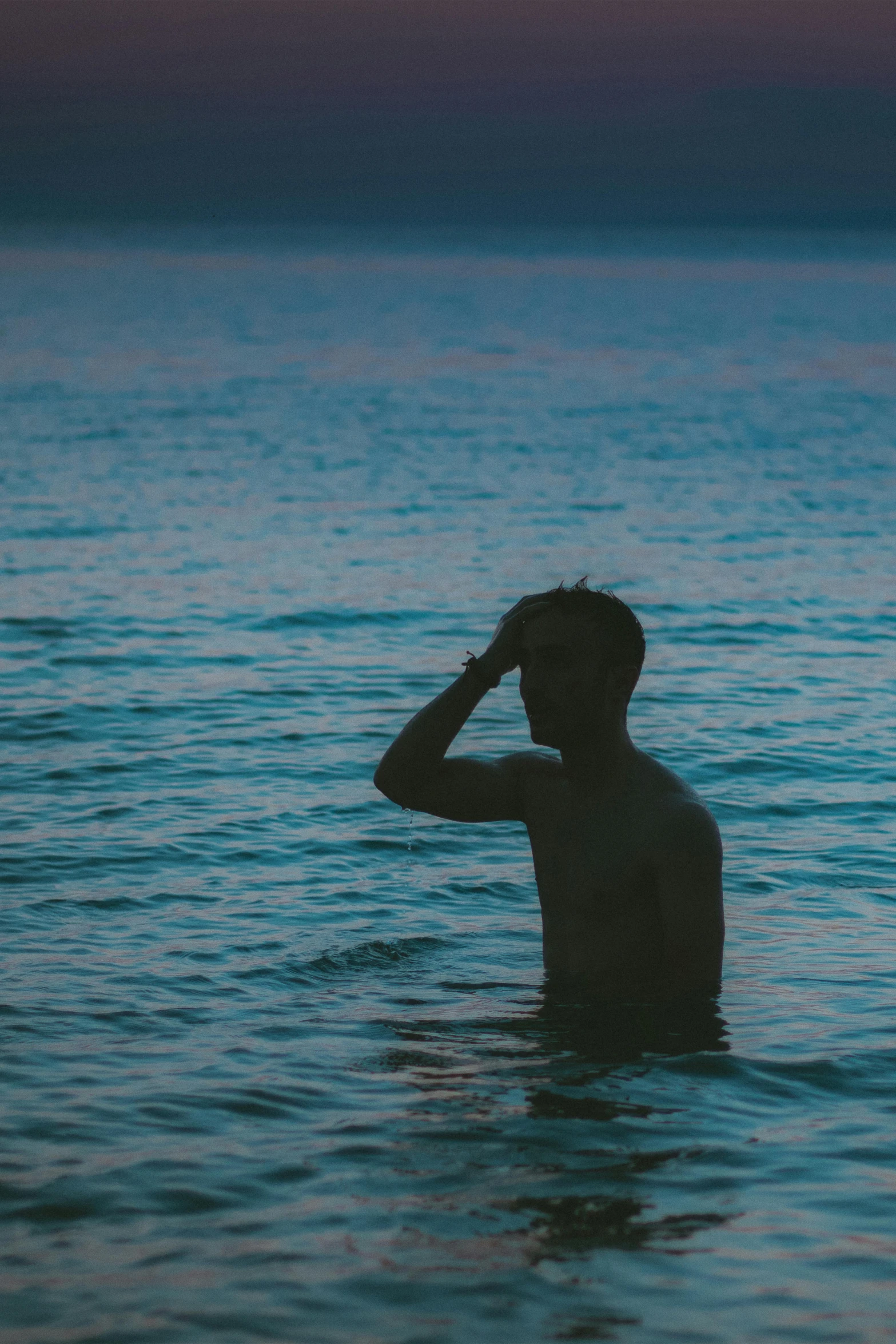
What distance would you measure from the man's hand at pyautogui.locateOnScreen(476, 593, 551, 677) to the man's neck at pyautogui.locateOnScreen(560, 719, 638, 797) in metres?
0.41

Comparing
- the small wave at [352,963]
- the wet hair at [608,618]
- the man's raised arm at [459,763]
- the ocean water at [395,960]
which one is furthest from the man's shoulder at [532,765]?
the small wave at [352,963]

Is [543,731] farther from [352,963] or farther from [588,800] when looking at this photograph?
[352,963]

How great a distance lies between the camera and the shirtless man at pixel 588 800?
5590 mm

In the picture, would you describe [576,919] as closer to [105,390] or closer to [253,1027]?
[253,1027]

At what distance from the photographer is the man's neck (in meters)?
5.81

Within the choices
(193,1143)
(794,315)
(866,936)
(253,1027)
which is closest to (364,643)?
(866,936)

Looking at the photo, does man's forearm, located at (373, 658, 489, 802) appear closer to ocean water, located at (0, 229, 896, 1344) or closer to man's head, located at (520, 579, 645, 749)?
man's head, located at (520, 579, 645, 749)

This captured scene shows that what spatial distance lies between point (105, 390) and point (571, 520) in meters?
26.9

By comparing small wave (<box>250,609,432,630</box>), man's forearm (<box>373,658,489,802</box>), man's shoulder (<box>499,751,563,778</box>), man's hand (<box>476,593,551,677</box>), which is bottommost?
small wave (<box>250,609,432,630</box>)

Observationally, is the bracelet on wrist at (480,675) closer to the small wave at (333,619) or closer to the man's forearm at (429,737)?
the man's forearm at (429,737)

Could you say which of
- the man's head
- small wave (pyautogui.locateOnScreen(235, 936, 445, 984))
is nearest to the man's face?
the man's head

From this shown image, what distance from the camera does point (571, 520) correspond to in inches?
1025

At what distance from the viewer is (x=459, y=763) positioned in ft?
19.6

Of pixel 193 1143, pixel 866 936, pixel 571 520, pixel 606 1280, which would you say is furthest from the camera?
pixel 571 520
